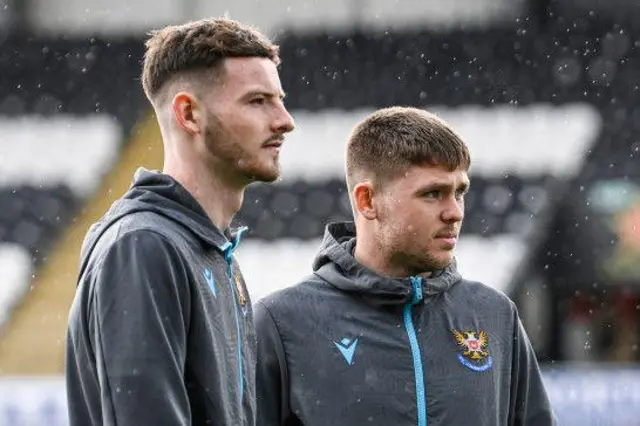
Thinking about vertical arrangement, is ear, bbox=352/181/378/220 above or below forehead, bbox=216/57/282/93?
below

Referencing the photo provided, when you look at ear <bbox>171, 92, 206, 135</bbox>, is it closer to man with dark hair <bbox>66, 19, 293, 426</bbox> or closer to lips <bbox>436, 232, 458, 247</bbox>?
man with dark hair <bbox>66, 19, 293, 426</bbox>

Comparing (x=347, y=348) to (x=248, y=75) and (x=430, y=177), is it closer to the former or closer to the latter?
(x=430, y=177)

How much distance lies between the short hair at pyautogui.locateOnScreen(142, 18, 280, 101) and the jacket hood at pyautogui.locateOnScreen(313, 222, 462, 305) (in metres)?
0.61

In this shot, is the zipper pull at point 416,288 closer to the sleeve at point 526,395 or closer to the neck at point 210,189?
the sleeve at point 526,395

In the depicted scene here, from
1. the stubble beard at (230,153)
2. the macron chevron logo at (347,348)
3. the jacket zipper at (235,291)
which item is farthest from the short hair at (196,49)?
the macron chevron logo at (347,348)

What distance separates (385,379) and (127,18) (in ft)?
37.8

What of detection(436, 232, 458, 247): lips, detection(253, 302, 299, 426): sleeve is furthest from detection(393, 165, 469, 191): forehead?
detection(253, 302, 299, 426): sleeve

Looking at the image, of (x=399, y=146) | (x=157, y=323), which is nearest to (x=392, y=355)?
(x=399, y=146)

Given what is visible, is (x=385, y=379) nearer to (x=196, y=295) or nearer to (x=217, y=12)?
(x=196, y=295)

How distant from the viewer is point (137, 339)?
208 cm

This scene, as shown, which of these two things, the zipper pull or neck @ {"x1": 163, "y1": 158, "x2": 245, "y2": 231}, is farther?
the zipper pull

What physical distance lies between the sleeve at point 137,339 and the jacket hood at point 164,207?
0.13m

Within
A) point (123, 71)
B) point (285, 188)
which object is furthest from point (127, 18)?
point (285, 188)

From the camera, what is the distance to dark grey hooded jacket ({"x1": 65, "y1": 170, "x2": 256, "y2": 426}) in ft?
6.82
